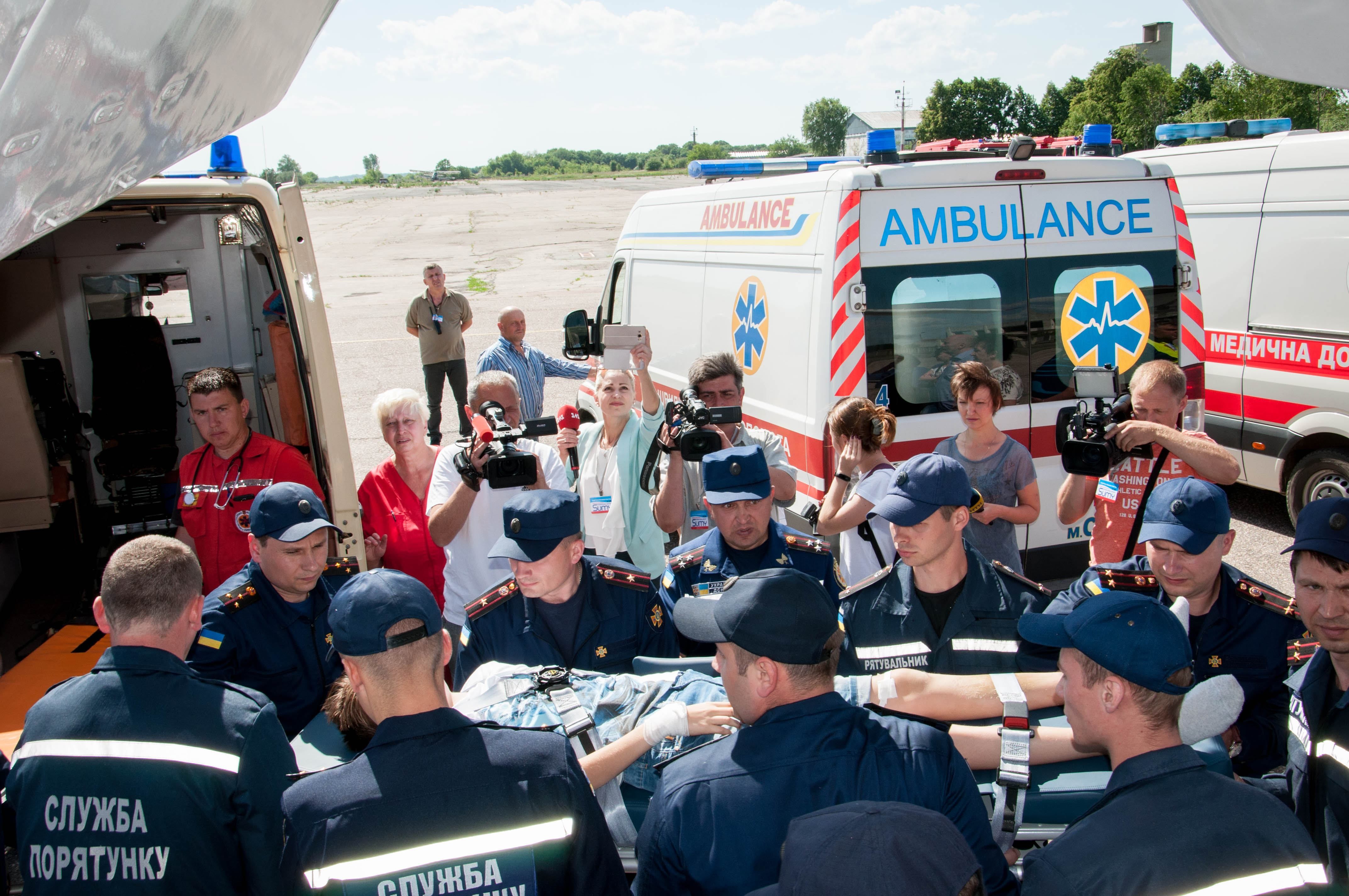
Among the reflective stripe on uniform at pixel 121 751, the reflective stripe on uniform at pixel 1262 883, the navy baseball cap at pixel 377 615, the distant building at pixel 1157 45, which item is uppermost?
the distant building at pixel 1157 45

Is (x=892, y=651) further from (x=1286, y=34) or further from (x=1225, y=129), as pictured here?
(x=1225, y=129)

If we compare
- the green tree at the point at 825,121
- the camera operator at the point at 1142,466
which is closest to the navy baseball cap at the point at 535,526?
the camera operator at the point at 1142,466

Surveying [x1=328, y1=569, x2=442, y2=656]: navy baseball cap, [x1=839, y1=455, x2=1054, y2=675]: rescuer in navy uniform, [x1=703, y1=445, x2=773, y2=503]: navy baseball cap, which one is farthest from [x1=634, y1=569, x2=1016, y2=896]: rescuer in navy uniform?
[x1=703, y1=445, x2=773, y2=503]: navy baseball cap

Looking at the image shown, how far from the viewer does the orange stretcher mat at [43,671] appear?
141 inches

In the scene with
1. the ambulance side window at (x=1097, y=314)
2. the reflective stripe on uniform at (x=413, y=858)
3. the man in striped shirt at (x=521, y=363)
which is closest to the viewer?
the reflective stripe on uniform at (x=413, y=858)

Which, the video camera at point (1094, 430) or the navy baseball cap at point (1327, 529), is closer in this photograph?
the navy baseball cap at point (1327, 529)

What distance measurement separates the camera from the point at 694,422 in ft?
13.6

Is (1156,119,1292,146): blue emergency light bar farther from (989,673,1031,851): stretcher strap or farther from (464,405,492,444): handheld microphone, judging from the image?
(989,673,1031,851): stretcher strap

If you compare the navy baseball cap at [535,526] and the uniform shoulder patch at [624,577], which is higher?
the navy baseball cap at [535,526]

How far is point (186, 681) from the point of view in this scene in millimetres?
2361

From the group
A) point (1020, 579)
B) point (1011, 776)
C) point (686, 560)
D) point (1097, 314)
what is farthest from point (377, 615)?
point (1097, 314)

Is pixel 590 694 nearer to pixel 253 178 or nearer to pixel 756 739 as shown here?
pixel 756 739

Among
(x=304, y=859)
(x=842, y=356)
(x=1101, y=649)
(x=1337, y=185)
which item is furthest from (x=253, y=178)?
(x=1337, y=185)

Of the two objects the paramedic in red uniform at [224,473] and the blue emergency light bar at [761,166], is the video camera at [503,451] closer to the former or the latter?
the paramedic in red uniform at [224,473]
